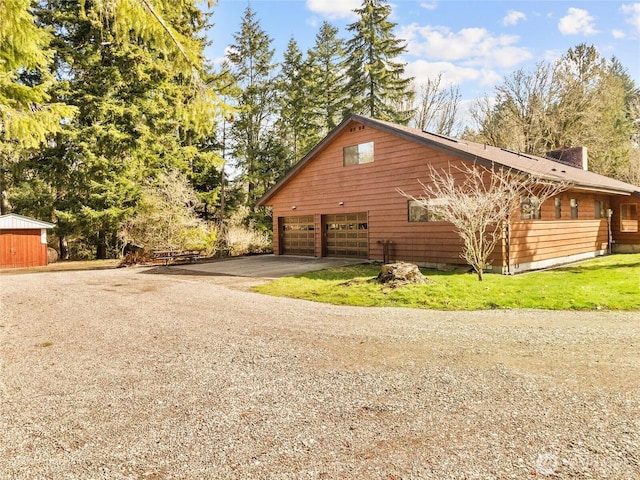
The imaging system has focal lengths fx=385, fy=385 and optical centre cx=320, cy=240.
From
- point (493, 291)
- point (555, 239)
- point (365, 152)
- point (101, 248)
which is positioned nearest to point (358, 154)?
point (365, 152)

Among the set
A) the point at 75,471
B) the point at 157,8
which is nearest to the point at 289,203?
the point at 157,8

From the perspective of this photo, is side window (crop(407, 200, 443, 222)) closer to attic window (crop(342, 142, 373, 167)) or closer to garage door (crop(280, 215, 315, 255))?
attic window (crop(342, 142, 373, 167))

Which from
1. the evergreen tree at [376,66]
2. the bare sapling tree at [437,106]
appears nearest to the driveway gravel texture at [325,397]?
the evergreen tree at [376,66]

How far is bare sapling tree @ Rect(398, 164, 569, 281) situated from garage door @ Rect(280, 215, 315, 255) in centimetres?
581

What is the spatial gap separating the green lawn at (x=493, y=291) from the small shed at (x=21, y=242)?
48.0ft

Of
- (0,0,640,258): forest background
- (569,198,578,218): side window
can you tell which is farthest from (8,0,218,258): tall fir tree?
(569,198,578,218): side window

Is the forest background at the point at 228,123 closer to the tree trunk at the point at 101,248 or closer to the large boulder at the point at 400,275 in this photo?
the tree trunk at the point at 101,248

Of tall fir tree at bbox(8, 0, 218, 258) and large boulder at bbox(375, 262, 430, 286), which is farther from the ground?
tall fir tree at bbox(8, 0, 218, 258)

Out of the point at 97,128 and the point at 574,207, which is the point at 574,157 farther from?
the point at 97,128

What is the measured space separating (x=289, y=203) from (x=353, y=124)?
16.8 feet

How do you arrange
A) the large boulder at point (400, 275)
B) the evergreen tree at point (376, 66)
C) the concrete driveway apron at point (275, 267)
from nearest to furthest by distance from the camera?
the large boulder at point (400, 275) → the concrete driveway apron at point (275, 267) → the evergreen tree at point (376, 66)

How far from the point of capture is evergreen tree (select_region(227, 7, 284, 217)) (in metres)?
28.5

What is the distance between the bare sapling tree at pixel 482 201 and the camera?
10430 millimetres

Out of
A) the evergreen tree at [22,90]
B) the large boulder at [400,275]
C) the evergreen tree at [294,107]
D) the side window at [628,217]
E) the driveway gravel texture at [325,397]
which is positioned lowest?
the driveway gravel texture at [325,397]
